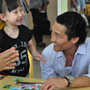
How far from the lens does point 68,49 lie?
1591 mm

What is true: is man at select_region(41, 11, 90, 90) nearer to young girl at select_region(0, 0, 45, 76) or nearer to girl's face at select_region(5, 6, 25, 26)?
young girl at select_region(0, 0, 45, 76)

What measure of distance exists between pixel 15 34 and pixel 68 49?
1.79 feet

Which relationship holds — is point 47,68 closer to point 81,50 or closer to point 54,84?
point 81,50

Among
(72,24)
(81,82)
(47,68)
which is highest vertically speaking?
(72,24)

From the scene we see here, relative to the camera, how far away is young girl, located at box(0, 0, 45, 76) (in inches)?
62.0

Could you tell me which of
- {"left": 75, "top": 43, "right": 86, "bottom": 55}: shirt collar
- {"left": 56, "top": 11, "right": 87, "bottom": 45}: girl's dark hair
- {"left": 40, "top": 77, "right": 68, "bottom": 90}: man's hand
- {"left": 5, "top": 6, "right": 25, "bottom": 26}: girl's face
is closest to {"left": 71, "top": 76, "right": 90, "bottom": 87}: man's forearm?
{"left": 40, "top": 77, "right": 68, "bottom": 90}: man's hand

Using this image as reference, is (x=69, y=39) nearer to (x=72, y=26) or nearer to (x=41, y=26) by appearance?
(x=72, y=26)

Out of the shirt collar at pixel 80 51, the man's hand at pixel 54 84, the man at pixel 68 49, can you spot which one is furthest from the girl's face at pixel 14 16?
the man's hand at pixel 54 84

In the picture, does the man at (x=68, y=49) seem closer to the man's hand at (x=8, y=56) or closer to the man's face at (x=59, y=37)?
the man's face at (x=59, y=37)

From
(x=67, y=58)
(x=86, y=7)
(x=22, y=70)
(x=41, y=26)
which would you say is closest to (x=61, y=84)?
(x=67, y=58)

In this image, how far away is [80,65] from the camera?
5.06ft

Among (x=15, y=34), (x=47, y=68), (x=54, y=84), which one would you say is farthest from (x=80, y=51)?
(x=15, y=34)

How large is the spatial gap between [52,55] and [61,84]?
502mm

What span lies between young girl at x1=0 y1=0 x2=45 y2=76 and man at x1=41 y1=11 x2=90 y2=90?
0.48 feet
